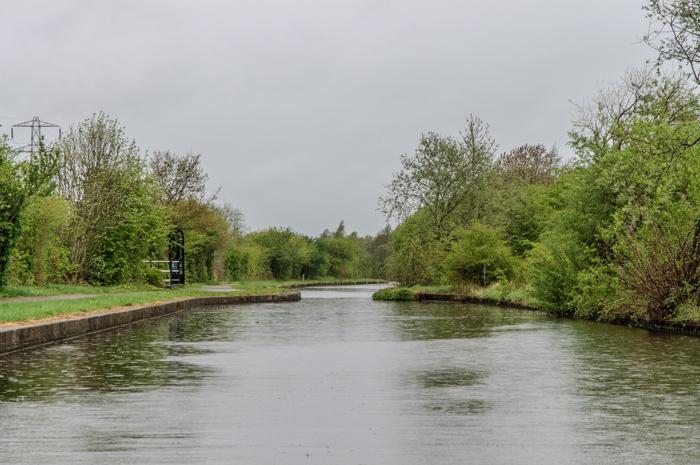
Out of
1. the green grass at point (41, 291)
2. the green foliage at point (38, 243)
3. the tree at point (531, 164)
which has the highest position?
the tree at point (531, 164)

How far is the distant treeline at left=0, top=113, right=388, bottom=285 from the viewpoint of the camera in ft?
103

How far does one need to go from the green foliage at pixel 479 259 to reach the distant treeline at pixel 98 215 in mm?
15983

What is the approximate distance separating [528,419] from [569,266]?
22308mm

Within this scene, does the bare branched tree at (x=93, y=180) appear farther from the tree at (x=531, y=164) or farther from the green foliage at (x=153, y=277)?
the tree at (x=531, y=164)

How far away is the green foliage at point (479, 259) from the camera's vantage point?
49.1 m

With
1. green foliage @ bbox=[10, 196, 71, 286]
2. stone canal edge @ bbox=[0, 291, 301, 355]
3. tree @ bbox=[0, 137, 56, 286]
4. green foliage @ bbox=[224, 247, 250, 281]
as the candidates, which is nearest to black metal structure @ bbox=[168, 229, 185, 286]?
green foliage @ bbox=[10, 196, 71, 286]

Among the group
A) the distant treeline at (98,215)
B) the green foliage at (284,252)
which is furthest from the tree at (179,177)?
the green foliage at (284,252)

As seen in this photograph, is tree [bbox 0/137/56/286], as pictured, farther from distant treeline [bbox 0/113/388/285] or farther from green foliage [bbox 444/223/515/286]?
green foliage [bbox 444/223/515/286]

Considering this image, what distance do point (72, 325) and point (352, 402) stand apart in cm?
1170

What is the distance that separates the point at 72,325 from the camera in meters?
20.6

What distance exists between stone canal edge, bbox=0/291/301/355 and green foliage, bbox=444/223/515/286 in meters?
19.6

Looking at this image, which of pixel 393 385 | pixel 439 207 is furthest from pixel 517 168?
pixel 393 385

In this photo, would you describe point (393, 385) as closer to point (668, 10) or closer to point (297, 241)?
point (668, 10)

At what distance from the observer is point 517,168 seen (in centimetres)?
7869
